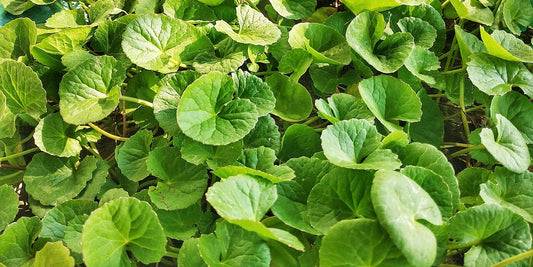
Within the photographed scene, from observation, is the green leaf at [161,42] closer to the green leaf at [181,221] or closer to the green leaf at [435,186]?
the green leaf at [181,221]

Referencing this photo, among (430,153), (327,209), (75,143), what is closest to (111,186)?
(75,143)

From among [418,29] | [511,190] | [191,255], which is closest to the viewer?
[191,255]

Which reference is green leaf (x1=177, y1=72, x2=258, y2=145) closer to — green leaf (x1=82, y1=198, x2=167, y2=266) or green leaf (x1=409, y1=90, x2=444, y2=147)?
green leaf (x1=82, y1=198, x2=167, y2=266)

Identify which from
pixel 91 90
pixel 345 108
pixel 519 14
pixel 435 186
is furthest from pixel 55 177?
pixel 519 14

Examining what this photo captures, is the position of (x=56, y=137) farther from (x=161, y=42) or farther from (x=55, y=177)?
(x=161, y=42)

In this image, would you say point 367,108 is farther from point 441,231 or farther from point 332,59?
point 441,231

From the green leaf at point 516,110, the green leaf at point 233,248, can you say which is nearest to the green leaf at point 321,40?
the green leaf at point 516,110

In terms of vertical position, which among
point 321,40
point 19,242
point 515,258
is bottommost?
point 19,242
